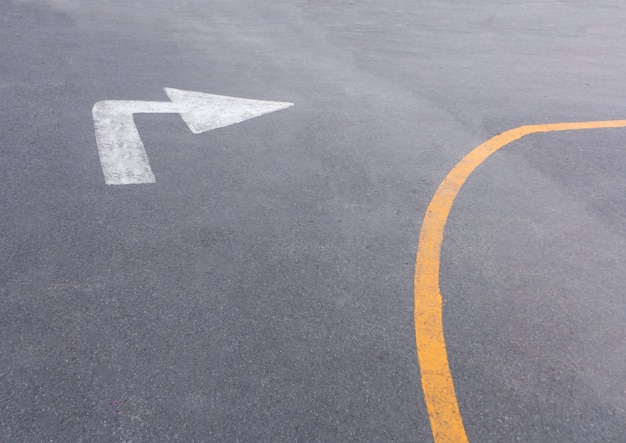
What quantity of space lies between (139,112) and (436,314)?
403 centimetres

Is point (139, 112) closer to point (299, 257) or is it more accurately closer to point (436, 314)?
point (299, 257)

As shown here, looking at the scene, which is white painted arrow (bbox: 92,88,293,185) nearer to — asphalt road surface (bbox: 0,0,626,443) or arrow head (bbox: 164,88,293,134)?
arrow head (bbox: 164,88,293,134)

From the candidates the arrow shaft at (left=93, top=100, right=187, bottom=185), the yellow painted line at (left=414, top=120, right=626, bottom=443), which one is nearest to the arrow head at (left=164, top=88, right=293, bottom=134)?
the arrow shaft at (left=93, top=100, right=187, bottom=185)

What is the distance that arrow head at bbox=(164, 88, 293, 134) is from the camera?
5.78m

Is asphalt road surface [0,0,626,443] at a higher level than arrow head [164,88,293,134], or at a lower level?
lower

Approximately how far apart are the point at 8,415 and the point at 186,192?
2.31m

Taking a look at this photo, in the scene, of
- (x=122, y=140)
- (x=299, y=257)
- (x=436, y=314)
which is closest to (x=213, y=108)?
Result: (x=122, y=140)

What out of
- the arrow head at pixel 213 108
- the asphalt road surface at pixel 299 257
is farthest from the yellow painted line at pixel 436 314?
the arrow head at pixel 213 108

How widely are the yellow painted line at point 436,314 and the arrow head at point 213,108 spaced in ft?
7.77

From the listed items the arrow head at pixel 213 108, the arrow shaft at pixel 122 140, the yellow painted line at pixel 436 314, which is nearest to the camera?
the yellow painted line at pixel 436 314

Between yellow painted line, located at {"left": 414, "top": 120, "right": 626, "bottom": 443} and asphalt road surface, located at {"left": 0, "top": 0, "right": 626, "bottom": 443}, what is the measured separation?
59 millimetres

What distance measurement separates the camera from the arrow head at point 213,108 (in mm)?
5781

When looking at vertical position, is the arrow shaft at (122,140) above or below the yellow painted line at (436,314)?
above

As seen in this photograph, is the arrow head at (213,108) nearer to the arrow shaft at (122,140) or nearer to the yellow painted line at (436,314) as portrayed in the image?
the arrow shaft at (122,140)
